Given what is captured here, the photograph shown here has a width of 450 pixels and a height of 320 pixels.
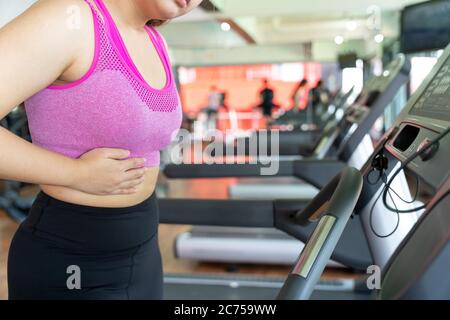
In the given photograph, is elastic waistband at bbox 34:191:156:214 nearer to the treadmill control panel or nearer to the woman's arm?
the woman's arm

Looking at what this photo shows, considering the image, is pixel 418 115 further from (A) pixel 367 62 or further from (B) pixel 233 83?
(B) pixel 233 83

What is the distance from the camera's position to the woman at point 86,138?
734 millimetres

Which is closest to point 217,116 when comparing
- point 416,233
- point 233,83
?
point 233,83

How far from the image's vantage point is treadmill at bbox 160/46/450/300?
0.52m

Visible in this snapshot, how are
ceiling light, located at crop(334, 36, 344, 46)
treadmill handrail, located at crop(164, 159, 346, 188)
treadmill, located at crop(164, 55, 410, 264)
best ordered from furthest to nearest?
ceiling light, located at crop(334, 36, 344, 46)
treadmill handrail, located at crop(164, 159, 346, 188)
treadmill, located at crop(164, 55, 410, 264)

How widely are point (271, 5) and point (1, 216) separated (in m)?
3.66

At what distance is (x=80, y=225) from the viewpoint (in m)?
0.88

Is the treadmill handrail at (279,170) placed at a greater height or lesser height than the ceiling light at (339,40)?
greater

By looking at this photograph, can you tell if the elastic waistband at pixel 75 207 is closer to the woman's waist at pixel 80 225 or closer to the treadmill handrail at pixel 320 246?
the woman's waist at pixel 80 225

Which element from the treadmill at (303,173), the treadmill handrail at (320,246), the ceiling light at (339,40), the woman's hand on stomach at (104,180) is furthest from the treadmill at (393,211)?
the ceiling light at (339,40)

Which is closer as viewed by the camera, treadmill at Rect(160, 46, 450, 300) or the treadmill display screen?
treadmill at Rect(160, 46, 450, 300)

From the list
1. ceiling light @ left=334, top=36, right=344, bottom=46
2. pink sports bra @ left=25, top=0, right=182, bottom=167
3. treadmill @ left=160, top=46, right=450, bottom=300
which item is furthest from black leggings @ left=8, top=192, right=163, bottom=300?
ceiling light @ left=334, top=36, right=344, bottom=46

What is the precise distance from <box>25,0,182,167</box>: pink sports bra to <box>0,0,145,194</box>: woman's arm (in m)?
0.03

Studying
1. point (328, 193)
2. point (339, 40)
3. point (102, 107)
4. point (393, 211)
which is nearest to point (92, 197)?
point (102, 107)
